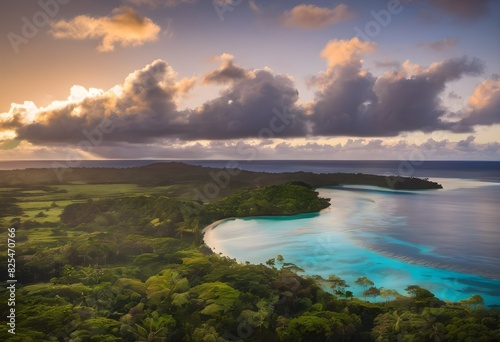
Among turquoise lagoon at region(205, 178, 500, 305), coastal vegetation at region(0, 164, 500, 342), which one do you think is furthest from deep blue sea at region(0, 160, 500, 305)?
coastal vegetation at region(0, 164, 500, 342)

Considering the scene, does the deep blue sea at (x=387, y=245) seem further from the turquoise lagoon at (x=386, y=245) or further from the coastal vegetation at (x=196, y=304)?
the coastal vegetation at (x=196, y=304)

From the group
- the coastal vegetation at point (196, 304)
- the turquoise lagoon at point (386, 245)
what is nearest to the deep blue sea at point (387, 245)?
the turquoise lagoon at point (386, 245)

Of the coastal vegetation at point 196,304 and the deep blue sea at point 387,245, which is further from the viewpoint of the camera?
the deep blue sea at point 387,245

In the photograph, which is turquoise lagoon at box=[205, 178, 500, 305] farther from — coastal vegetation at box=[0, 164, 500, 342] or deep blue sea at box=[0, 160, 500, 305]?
coastal vegetation at box=[0, 164, 500, 342]

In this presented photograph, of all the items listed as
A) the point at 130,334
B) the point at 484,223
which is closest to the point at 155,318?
the point at 130,334

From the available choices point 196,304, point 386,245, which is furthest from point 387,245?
point 196,304

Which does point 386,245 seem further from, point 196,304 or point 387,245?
point 196,304

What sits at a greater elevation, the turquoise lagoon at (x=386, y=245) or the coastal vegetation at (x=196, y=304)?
the coastal vegetation at (x=196, y=304)

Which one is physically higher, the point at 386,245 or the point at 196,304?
the point at 196,304

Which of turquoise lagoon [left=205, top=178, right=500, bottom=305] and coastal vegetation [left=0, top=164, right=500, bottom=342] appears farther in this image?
turquoise lagoon [left=205, top=178, right=500, bottom=305]
